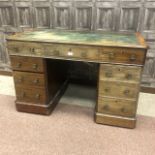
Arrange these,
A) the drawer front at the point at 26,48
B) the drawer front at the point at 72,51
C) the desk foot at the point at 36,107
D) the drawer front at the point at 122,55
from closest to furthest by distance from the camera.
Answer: the drawer front at the point at 122,55 < the drawer front at the point at 72,51 < the drawer front at the point at 26,48 < the desk foot at the point at 36,107

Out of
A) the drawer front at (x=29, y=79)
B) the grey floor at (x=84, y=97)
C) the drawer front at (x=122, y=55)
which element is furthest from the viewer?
the grey floor at (x=84, y=97)

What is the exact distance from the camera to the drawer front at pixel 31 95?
6.49 feet

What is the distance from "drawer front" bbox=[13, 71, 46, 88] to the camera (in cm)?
192

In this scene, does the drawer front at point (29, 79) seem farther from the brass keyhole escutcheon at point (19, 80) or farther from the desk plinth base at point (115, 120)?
the desk plinth base at point (115, 120)

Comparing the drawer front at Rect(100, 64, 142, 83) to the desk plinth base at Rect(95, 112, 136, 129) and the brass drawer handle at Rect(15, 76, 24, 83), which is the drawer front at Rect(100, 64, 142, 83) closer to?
the desk plinth base at Rect(95, 112, 136, 129)

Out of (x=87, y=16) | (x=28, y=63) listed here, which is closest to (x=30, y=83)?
(x=28, y=63)

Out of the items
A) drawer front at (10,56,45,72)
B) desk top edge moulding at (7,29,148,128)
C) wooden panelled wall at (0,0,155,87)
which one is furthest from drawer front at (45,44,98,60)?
wooden panelled wall at (0,0,155,87)

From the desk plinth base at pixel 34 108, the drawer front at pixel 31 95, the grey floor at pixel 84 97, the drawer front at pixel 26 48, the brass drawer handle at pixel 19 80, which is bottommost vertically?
the grey floor at pixel 84 97

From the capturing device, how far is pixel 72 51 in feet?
5.66

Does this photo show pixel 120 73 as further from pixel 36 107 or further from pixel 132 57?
pixel 36 107

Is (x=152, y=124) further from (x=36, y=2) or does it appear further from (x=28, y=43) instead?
(x=36, y=2)

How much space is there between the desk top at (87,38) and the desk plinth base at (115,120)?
73cm

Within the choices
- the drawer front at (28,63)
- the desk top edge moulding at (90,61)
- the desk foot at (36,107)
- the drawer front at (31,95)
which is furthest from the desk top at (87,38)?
the desk foot at (36,107)

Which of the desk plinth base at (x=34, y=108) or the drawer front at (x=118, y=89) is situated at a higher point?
the drawer front at (x=118, y=89)
